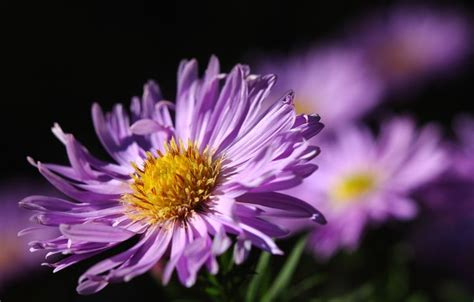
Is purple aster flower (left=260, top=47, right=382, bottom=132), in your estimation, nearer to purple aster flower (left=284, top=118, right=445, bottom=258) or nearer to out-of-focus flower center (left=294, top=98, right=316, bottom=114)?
out-of-focus flower center (left=294, top=98, right=316, bottom=114)

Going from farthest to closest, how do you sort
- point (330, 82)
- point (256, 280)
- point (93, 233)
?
point (330, 82)
point (256, 280)
point (93, 233)

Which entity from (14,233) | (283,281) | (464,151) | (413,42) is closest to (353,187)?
(464,151)

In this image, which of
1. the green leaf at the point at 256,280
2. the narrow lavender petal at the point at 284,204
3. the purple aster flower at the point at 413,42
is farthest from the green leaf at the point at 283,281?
the purple aster flower at the point at 413,42

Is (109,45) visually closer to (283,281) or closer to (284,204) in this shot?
(283,281)

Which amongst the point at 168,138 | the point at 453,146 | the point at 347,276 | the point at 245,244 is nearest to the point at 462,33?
the point at 453,146

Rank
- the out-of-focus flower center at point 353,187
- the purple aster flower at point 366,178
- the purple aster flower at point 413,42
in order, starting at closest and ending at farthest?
the purple aster flower at point 366,178 < the out-of-focus flower center at point 353,187 < the purple aster flower at point 413,42

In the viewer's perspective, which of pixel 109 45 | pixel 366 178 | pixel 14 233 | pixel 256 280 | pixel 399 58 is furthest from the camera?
pixel 109 45

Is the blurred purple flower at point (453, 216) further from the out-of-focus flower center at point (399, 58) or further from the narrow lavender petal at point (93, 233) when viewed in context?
the out-of-focus flower center at point (399, 58)
